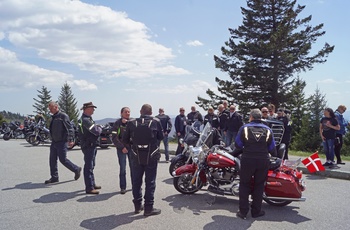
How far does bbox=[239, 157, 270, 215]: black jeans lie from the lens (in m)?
5.01

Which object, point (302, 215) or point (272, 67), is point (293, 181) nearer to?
point (302, 215)

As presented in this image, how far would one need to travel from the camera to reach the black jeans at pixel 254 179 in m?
5.01

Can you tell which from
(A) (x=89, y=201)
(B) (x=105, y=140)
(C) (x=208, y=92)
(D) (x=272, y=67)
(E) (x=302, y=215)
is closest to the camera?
(E) (x=302, y=215)

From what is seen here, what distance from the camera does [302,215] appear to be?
5168 mm

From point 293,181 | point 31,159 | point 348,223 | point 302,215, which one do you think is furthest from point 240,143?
point 31,159

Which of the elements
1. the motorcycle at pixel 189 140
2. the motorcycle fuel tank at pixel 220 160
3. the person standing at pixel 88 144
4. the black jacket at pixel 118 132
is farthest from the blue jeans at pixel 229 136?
the person standing at pixel 88 144

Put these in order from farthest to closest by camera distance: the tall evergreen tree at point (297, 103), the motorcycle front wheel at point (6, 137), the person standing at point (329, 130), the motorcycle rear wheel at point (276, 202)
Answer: the tall evergreen tree at point (297, 103), the motorcycle front wheel at point (6, 137), the person standing at point (329, 130), the motorcycle rear wheel at point (276, 202)

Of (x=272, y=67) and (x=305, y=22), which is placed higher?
(x=305, y=22)

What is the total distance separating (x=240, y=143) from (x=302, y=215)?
164cm

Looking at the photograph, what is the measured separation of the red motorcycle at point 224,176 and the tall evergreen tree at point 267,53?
19116mm

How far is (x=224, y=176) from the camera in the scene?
5.93 m

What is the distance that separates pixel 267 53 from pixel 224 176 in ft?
64.6

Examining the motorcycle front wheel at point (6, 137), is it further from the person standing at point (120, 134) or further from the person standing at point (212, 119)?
the person standing at point (120, 134)

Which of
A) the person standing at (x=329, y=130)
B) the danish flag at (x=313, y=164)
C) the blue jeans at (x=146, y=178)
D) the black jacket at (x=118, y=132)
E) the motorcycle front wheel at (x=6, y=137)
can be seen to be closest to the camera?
the blue jeans at (x=146, y=178)
